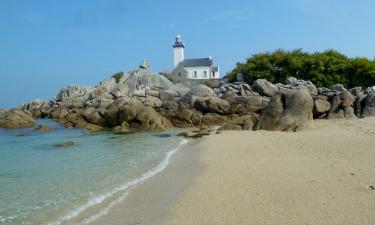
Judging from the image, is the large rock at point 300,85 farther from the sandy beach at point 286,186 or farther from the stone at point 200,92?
the sandy beach at point 286,186

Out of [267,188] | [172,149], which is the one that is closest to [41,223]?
[267,188]

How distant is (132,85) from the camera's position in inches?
2069

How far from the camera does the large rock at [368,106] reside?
22.9m

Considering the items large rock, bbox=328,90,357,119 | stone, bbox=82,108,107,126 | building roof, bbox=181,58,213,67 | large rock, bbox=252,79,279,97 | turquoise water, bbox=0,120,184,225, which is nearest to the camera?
turquoise water, bbox=0,120,184,225

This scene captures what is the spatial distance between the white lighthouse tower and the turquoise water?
220 ft

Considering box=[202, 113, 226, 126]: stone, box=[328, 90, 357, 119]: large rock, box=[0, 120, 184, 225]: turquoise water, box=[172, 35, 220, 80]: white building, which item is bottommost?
box=[0, 120, 184, 225]: turquoise water

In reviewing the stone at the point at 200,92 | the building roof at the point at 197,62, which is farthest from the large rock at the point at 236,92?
the building roof at the point at 197,62

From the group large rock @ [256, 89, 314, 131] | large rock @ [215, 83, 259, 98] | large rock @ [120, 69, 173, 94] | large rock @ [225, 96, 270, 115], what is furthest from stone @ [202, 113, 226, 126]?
large rock @ [120, 69, 173, 94]

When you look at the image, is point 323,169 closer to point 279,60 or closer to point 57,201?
point 57,201

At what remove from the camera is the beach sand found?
6098mm

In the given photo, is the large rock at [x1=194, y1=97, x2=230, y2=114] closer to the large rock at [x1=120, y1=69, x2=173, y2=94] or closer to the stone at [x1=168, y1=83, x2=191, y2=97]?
the stone at [x1=168, y1=83, x2=191, y2=97]

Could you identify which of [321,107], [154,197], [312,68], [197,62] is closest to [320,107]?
[321,107]

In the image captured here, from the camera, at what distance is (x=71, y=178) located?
1042 centimetres

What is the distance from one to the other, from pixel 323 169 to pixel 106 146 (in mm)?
11179
